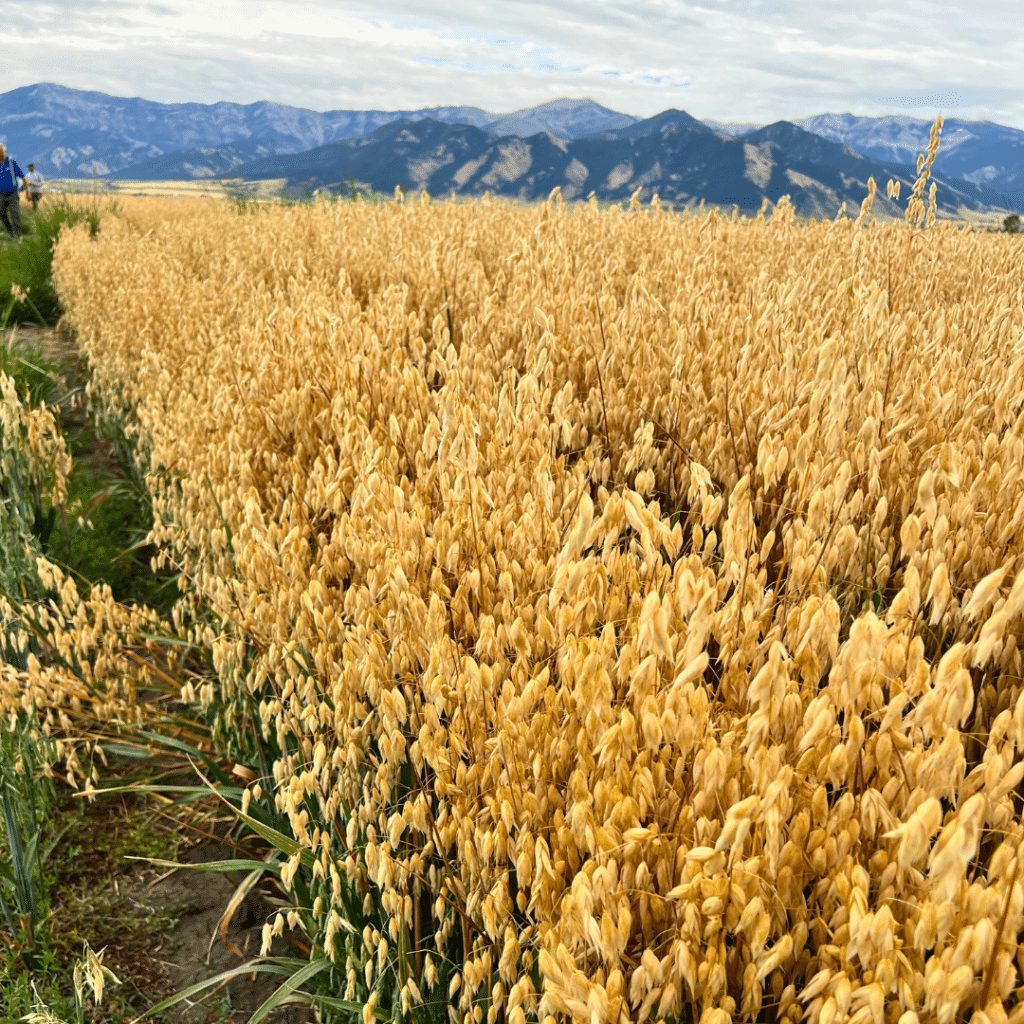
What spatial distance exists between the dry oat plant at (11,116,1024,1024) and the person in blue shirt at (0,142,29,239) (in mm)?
13463

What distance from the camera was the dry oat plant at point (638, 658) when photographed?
850 millimetres

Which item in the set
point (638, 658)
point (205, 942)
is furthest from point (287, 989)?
point (638, 658)

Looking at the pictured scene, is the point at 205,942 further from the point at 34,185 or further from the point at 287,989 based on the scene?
the point at 34,185

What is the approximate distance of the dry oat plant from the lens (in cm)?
85

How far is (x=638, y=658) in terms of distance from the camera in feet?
3.77

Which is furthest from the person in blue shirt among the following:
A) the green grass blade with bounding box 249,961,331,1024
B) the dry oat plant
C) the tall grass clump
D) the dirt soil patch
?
the green grass blade with bounding box 249,961,331,1024

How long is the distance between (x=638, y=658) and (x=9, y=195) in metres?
16.1

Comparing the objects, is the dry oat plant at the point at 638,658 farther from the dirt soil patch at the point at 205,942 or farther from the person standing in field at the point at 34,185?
the person standing in field at the point at 34,185

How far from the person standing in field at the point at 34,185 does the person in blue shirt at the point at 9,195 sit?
211 mm

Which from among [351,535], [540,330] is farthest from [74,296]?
[351,535]

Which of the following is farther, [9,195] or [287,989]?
[9,195]

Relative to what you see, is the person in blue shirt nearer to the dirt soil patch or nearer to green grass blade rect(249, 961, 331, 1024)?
the dirt soil patch

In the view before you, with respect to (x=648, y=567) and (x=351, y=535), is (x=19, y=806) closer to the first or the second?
(x=351, y=535)

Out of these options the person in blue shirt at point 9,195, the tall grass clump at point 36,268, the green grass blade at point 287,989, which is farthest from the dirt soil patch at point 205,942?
the person in blue shirt at point 9,195
